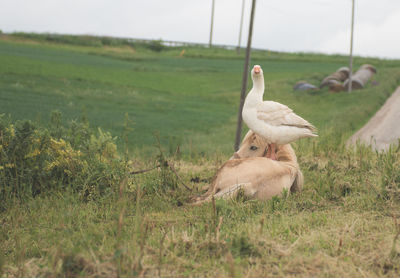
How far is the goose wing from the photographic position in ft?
18.8

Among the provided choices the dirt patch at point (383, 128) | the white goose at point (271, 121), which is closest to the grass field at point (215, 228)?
the white goose at point (271, 121)

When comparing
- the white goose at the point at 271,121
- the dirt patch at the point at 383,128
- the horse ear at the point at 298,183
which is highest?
the white goose at the point at 271,121

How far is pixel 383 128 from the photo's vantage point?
1919cm

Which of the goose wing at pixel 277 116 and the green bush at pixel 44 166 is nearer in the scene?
the goose wing at pixel 277 116

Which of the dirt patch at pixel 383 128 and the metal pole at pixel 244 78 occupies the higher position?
the metal pole at pixel 244 78

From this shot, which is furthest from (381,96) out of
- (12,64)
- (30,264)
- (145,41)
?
(145,41)

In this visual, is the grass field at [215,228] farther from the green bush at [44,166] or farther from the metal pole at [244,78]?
the metal pole at [244,78]

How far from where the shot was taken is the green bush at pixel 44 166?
5996mm

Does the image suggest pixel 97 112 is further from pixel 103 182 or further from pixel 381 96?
pixel 381 96

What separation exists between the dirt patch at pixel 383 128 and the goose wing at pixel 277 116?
32.6ft

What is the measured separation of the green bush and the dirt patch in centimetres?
1071

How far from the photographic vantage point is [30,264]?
12.6 ft

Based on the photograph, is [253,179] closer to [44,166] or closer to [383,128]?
[44,166]

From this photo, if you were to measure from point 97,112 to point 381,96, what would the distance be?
632 inches
